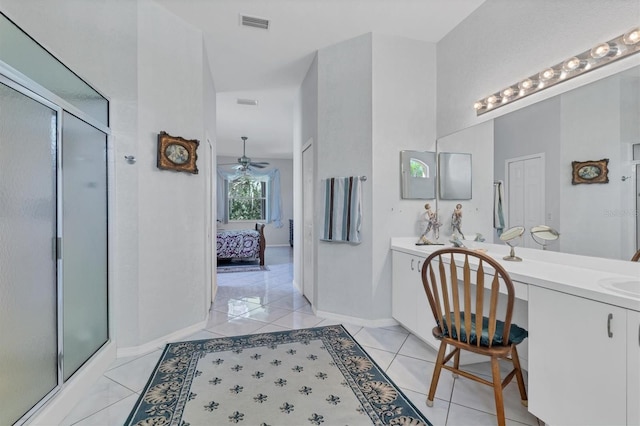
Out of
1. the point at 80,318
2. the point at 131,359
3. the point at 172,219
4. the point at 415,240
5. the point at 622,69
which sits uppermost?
the point at 622,69

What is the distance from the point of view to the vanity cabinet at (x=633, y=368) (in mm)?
1109

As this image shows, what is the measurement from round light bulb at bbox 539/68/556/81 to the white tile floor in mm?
2137

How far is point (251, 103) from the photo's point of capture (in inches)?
189

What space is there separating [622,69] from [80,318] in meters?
3.68

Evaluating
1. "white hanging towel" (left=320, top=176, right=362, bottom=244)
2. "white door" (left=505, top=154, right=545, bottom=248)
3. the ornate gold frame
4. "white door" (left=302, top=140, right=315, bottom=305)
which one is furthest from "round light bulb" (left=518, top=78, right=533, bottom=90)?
Answer: "white door" (left=302, top=140, right=315, bottom=305)

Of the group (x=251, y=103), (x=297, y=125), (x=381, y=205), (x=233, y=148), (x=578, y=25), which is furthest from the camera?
(x=233, y=148)

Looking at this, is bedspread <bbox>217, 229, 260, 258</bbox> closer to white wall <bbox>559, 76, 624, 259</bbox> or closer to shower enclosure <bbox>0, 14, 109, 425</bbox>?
shower enclosure <bbox>0, 14, 109, 425</bbox>

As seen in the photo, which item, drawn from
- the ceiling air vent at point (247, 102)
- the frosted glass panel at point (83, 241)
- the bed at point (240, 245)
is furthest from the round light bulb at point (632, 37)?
the bed at point (240, 245)

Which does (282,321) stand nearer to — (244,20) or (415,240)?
(415,240)

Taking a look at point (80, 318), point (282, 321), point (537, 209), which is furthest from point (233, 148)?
point (537, 209)

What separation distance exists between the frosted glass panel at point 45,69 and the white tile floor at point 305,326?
Result: 6.32 feet

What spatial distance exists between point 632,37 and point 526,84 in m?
0.61

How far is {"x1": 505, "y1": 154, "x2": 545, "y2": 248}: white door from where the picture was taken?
2066 millimetres

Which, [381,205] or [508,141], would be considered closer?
[508,141]
